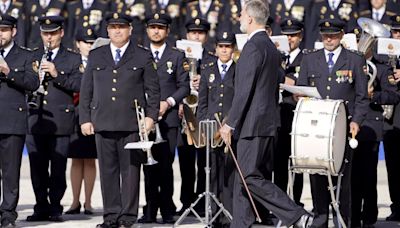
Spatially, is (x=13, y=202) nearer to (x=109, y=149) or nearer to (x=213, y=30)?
(x=109, y=149)

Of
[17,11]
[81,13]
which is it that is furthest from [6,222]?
[17,11]

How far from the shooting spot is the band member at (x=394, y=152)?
17.0 meters

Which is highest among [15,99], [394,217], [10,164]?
[15,99]

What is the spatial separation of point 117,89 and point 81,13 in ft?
27.9

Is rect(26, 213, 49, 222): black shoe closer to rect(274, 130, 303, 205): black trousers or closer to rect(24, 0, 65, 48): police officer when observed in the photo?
rect(274, 130, 303, 205): black trousers

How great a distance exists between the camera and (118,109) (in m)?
15.8

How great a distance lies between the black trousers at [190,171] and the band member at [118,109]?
176 centimetres

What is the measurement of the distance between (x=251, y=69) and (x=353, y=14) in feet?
27.9

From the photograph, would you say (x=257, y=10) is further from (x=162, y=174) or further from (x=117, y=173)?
(x=162, y=174)

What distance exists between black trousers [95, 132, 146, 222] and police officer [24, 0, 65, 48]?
857 cm

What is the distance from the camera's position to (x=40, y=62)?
16.5 meters

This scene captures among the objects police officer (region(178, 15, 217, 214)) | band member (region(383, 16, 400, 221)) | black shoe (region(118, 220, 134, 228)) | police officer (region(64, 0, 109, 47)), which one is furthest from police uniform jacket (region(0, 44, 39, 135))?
police officer (region(64, 0, 109, 47))

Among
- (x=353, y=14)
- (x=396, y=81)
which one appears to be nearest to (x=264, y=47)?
(x=396, y=81)

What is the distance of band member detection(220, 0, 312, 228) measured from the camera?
1395 cm
